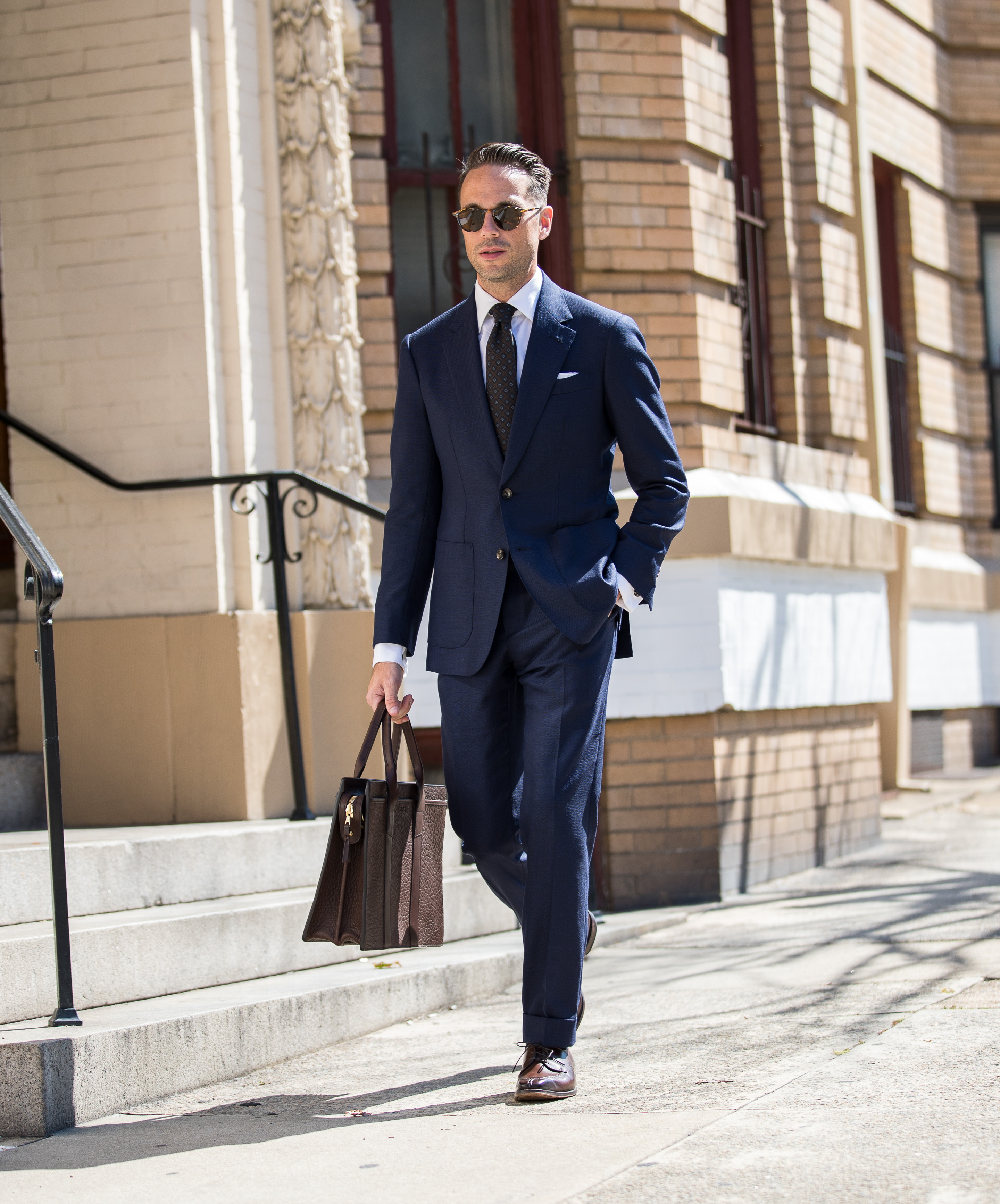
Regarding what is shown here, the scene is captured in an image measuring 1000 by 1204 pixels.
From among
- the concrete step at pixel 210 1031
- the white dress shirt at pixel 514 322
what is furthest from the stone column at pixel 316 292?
the white dress shirt at pixel 514 322

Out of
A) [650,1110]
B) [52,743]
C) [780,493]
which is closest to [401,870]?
[650,1110]

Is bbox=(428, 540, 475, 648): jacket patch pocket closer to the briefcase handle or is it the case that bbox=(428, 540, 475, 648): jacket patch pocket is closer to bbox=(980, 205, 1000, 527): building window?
the briefcase handle

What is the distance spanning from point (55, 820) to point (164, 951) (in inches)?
28.2

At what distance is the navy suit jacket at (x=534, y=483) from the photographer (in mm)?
3562

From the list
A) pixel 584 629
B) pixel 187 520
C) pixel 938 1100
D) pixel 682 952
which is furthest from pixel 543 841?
pixel 187 520

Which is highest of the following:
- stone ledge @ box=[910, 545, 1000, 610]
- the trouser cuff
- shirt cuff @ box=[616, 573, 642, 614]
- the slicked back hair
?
the slicked back hair

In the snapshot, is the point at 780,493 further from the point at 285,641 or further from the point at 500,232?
the point at 500,232

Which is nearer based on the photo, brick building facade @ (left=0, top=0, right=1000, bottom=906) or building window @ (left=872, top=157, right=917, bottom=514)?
brick building facade @ (left=0, top=0, right=1000, bottom=906)

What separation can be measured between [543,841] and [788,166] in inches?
259

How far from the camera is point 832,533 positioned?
8.59m

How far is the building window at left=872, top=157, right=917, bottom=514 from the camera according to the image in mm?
11477

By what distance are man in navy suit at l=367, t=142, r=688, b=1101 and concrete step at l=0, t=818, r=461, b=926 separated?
1.29 m

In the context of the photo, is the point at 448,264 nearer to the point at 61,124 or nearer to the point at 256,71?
the point at 256,71

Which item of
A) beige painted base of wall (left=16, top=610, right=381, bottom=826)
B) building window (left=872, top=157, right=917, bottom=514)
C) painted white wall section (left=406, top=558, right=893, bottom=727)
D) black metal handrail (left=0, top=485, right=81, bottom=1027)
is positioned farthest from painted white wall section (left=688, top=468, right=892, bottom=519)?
black metal handrail (left=0, top=485, right=81, bottom=1027)
